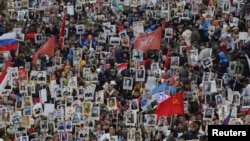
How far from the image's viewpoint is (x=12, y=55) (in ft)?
68.3

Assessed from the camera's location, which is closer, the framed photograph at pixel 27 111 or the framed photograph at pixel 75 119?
the framed photograph at pixel 75 119

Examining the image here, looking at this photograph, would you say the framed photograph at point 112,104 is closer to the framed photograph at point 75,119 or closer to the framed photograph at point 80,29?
the framed photograph at point 75,119

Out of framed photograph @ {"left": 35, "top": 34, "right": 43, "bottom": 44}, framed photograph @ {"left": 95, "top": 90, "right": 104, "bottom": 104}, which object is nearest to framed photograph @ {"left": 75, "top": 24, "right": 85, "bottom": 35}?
framed photograph @ {"left": 35, "top": 34, "right": 43, "bottom": 44}

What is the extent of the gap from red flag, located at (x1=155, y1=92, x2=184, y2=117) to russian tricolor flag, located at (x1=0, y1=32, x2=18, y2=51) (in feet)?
15.0

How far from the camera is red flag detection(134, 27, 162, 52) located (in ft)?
65.0

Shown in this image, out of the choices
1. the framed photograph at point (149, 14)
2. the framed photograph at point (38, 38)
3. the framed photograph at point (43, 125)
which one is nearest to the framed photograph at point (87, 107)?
the framed photograph at point (43, 125)

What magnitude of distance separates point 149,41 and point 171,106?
9.32ft

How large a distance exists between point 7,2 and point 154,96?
584 cm

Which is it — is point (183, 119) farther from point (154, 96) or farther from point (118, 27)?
point (118, 27)

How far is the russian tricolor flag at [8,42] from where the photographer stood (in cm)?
2098

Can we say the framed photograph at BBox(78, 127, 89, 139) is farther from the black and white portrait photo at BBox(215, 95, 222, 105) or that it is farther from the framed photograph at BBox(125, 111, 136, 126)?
the black and white portrait photo at BBox(215, 95, 222, 105)

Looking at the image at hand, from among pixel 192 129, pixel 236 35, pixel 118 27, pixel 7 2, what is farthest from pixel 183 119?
pixel 7 2

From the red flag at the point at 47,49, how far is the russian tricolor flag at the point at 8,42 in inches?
27.4

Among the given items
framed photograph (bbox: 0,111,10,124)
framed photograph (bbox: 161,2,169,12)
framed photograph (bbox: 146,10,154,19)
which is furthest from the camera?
framed photograph (bbox: 146,10,154,19)
